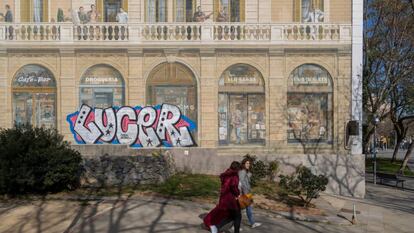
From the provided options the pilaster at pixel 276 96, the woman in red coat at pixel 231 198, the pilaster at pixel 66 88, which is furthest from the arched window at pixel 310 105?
the woman in red coat at pixel 231 198

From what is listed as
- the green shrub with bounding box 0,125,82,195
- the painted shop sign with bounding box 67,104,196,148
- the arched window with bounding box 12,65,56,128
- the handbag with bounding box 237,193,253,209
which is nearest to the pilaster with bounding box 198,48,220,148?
the painted shop sign with bounding box 67,104,196,148

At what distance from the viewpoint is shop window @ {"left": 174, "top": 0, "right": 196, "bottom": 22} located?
71.6ft

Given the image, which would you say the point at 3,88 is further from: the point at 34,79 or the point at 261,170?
the point at 261,170

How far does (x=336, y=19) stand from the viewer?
2162 centimetres

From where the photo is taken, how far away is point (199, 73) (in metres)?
21.2

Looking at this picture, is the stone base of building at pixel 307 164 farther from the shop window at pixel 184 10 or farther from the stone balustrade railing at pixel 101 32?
the shop window at pixel 184 10

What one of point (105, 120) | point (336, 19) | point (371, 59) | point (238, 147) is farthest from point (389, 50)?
point (105, 120)

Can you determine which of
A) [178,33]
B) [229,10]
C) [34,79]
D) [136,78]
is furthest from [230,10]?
[34,79]

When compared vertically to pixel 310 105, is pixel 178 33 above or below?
above

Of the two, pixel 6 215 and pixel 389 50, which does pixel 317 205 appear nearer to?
pixel 6 215

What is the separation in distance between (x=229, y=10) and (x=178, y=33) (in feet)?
8.92

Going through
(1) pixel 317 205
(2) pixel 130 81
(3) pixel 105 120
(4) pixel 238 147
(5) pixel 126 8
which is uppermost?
(5) pixel 126 8

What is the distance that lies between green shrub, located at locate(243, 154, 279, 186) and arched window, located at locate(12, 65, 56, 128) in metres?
9.57

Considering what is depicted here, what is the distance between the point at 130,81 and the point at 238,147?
232 inches
